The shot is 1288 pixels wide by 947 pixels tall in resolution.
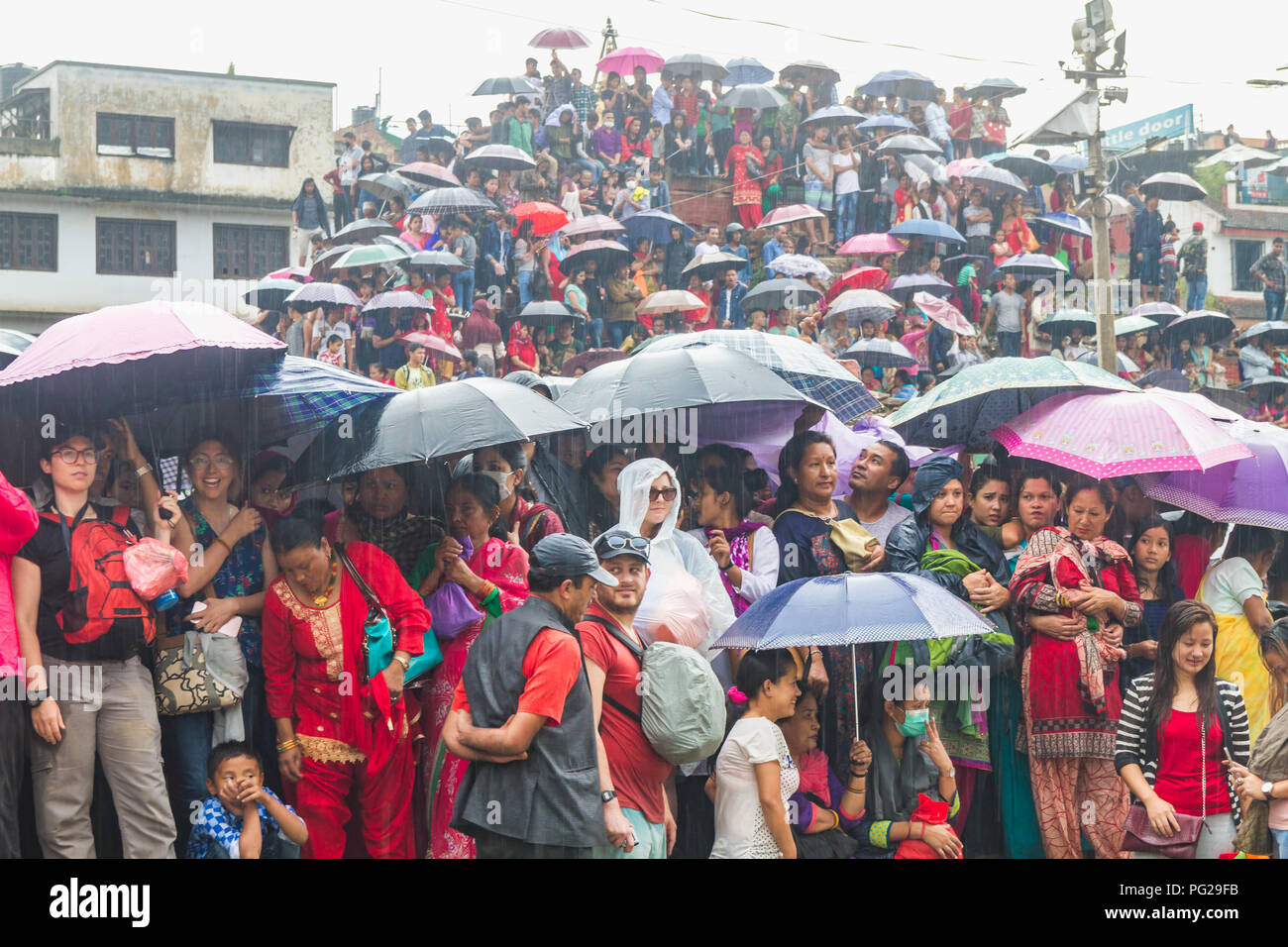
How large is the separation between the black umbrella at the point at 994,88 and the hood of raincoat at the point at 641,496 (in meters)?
18.1

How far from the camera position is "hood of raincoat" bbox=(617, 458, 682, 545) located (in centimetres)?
646

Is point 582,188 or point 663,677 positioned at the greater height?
point 582,188

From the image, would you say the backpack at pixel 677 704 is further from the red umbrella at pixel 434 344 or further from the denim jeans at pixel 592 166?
the denim jeans at pixel 592 166

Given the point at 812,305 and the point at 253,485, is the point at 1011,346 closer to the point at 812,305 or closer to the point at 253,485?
the point at 812,305

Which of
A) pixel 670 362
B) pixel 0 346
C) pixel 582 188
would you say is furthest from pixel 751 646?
pixel 582 188

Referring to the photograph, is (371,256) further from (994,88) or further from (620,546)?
(994,88)

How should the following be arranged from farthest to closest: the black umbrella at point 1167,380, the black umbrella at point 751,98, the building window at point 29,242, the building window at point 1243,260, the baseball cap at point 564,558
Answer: the building window at point 1243,260 < the building window at point 29,242 < the black umbrella at point 751,98 < the black umbrella at point 1167,380 < the baseball cap at point 564,558

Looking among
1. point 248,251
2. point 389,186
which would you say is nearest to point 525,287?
point 389,186

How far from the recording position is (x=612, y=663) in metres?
5.57

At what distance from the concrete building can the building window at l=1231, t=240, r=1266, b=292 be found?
21.6 meters

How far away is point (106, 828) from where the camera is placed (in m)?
5.77

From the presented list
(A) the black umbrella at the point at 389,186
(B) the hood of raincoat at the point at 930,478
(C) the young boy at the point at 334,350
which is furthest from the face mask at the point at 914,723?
(A) the black umbrella at the point at 389,186

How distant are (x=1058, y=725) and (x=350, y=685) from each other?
3185mm

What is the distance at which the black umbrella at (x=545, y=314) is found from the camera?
50.1 feet
